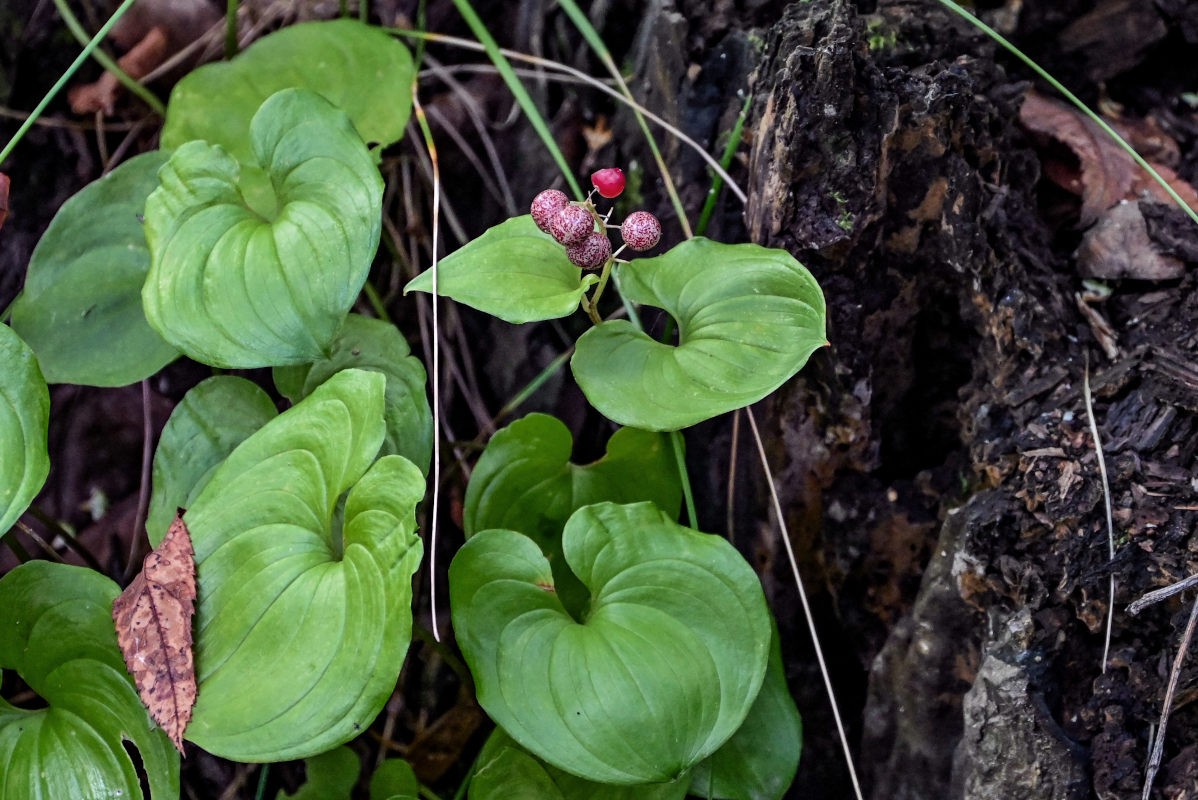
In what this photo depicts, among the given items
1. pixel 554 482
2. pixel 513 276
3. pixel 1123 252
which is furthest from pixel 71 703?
pixel 1123 252

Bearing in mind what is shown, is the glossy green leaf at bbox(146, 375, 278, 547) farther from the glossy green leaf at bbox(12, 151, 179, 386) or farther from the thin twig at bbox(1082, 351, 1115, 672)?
the thin twig at bbox(1082, 351, 1115, 672)

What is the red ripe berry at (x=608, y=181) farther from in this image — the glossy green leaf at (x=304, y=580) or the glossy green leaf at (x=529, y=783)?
the glossy green leaf at (x=529, y=783)

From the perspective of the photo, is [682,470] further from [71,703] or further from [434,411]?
[71,703]

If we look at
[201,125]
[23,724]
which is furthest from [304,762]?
[201,125]

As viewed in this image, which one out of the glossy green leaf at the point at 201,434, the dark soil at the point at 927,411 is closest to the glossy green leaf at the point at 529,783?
the dark soil at the point at 927,411

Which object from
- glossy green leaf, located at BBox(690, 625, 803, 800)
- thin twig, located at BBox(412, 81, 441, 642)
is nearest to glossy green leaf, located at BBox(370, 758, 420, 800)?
thin twig, located at BBox(412, 81, 441, 642)
